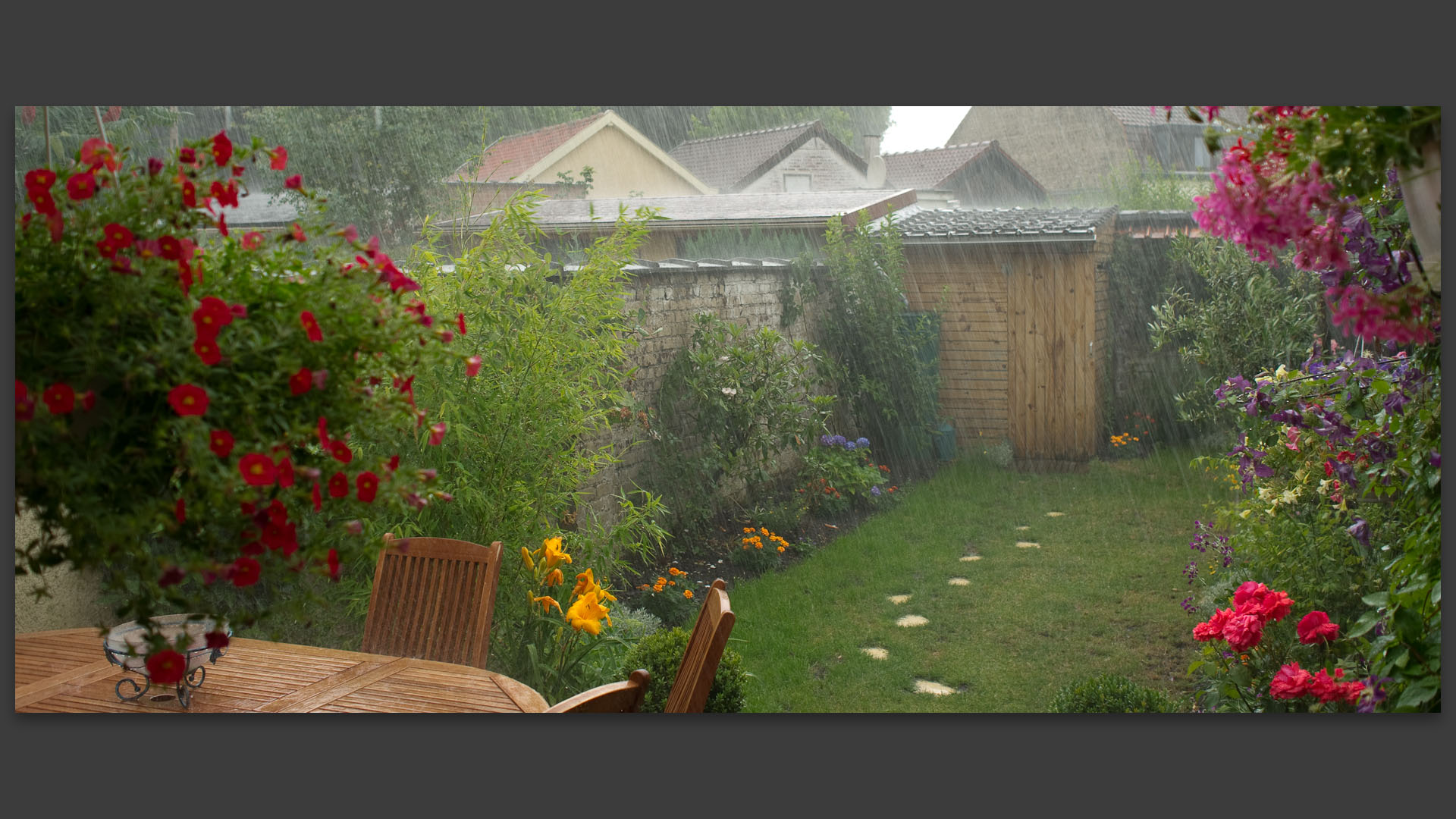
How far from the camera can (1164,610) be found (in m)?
3.63

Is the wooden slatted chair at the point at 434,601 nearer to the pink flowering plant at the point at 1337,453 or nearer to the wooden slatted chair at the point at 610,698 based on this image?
the wooden slatted chair at the point at 610,698

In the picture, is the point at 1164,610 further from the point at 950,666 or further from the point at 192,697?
the point at 192,697

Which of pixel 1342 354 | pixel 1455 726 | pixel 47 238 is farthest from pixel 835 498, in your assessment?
pixel 47 238

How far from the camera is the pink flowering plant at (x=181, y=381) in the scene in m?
1.26

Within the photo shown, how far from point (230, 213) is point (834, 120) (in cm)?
246

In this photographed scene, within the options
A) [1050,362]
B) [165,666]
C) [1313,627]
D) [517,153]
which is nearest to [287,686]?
[165,666]

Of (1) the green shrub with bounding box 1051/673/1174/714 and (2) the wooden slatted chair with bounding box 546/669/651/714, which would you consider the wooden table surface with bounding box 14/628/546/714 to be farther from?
(1) the green shrub with bounding box 1051/673/1174/714

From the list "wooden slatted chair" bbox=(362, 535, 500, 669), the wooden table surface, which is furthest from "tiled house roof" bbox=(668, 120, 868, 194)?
the wooden table surface

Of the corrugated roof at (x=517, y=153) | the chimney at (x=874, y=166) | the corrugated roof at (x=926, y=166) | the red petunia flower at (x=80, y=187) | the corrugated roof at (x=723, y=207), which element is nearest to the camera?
the red petunia flower at (x=80, y=187)

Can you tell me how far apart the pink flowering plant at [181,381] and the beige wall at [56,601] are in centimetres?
197

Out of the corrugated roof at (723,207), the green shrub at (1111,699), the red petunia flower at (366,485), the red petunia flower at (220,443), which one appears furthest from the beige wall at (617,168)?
the red petunia flower at (220,443)

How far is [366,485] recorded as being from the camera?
140cm

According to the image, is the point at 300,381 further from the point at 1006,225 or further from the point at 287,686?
the point at 1006,225

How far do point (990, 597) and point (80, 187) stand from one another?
3.06 meters
